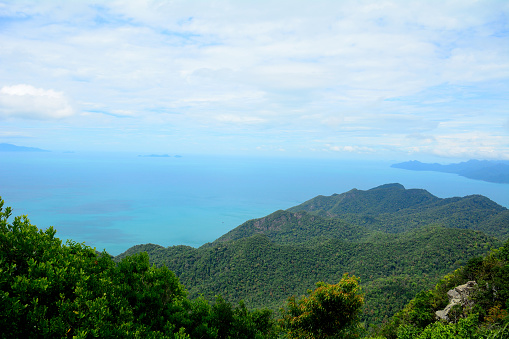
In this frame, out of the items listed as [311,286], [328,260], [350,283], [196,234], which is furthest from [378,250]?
[196,234]

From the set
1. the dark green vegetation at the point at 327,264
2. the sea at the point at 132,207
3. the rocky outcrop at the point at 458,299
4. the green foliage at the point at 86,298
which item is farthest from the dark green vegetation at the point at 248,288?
the sea at the point at 132,207

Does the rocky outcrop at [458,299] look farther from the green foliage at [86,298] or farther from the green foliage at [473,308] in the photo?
the green foliage at [86,298]

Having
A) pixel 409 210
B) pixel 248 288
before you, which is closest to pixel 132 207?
pixel 248 288

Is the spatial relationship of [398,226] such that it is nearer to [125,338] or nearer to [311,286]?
[311,286]

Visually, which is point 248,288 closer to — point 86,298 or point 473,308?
point 473,308

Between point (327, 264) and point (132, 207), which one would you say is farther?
point (132, 207)
